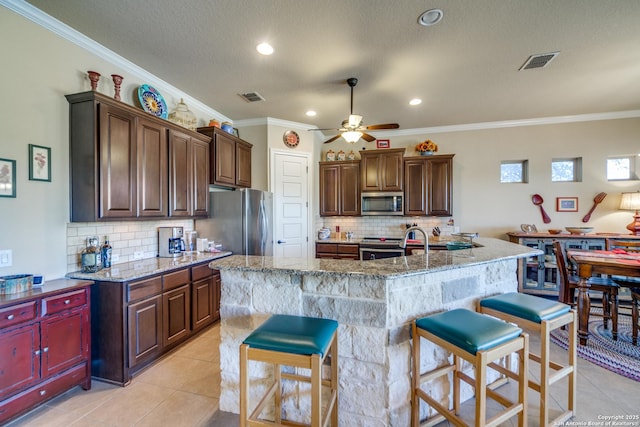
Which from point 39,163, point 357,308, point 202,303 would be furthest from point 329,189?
point 39,163

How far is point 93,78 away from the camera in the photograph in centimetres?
229

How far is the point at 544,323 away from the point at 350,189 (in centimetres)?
365

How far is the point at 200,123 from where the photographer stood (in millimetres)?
3932

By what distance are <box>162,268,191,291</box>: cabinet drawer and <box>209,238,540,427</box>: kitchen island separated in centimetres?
106

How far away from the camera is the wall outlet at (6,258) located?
6.36 ft

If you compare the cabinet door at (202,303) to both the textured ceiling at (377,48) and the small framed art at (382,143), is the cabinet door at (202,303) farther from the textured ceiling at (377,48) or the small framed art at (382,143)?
the small framed art at (382,143)

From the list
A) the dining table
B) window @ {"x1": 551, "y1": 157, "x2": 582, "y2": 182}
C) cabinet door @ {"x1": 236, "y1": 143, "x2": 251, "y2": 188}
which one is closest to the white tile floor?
the dining table

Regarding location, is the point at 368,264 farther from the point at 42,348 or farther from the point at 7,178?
the point at 7,178

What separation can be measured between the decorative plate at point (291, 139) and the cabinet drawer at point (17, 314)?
11.8ft

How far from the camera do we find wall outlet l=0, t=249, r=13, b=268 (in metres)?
1.94

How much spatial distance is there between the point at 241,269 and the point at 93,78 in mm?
2165

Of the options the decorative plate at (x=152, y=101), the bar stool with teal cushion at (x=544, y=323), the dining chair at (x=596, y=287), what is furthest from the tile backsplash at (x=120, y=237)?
the dining chair at (x=596, y=287)

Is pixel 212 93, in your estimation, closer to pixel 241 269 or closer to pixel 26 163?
pixel 26 163

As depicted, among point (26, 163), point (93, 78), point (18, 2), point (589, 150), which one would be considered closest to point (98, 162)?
point (26, 163)
